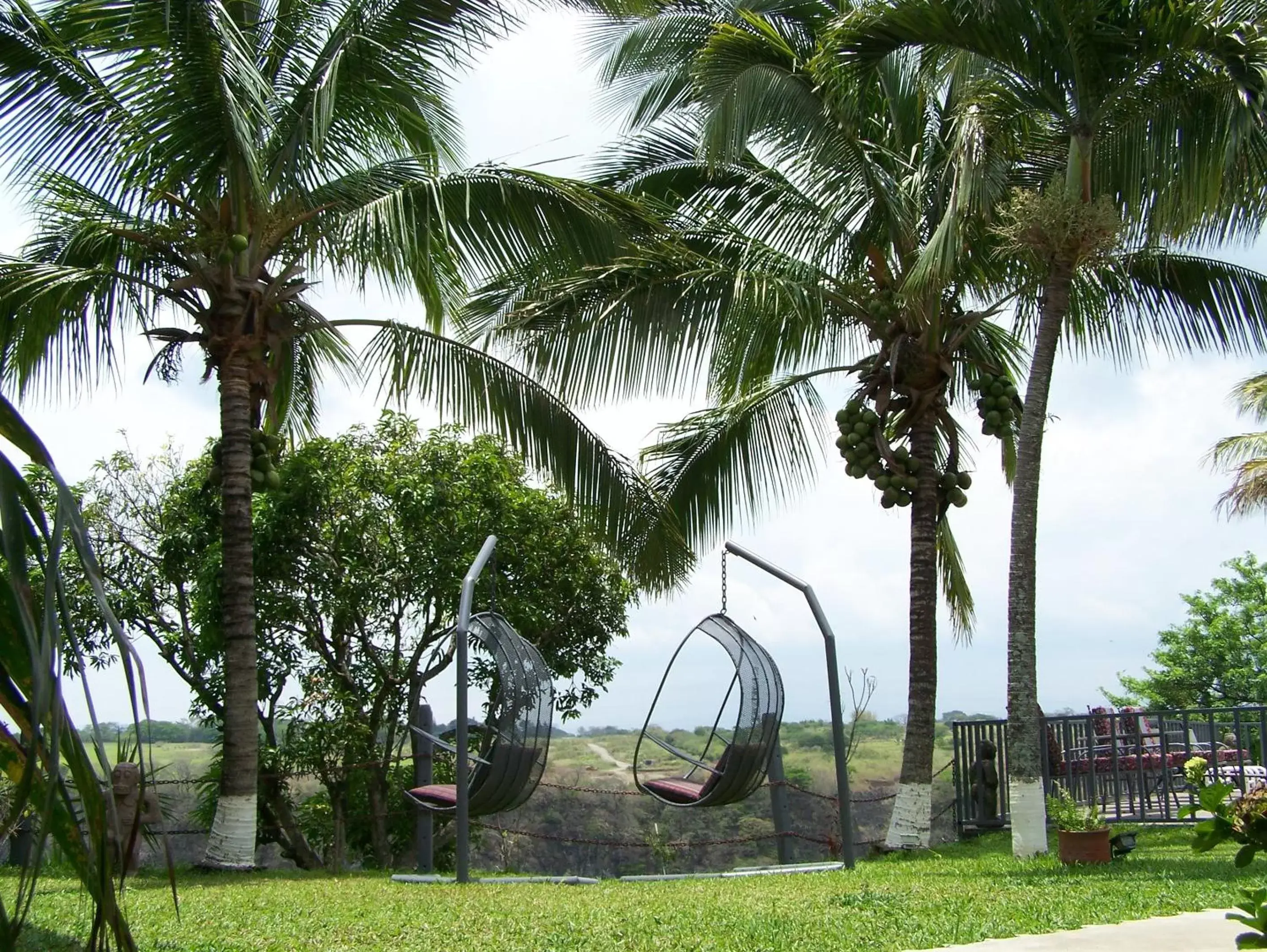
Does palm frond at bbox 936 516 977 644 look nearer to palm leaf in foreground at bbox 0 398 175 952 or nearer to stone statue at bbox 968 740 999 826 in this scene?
stone statue at bbox 968 740 999 826

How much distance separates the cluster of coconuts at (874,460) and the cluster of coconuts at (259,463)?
5.00 meters

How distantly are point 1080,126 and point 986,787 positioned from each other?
22.1ft

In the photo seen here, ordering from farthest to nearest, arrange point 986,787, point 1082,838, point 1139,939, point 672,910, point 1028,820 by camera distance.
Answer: point 986,787
point 1028,820
point 1082,838
point 672,910
point 1139,939

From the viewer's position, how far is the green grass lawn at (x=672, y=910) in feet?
18.5

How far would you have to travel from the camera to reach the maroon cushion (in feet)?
30.0

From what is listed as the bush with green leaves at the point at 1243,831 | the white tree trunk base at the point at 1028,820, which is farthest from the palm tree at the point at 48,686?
the white tree trunk base at the point at 1028,820

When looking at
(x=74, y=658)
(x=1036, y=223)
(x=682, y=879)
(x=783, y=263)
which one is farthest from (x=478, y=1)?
(x=74, y=658)

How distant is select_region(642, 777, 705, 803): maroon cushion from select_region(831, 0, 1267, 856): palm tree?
225 centimetres

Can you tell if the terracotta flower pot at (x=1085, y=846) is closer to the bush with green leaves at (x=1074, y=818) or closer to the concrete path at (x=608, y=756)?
the bush with green leaves at (x=1074, y=818)

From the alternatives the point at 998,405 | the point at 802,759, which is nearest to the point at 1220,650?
the point at 802,759

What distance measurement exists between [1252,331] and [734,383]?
472 cm

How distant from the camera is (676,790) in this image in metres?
9.25

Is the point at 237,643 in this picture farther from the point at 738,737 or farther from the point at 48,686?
the point at 48,686

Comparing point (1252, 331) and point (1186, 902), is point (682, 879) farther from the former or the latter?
point (1252, 331)
